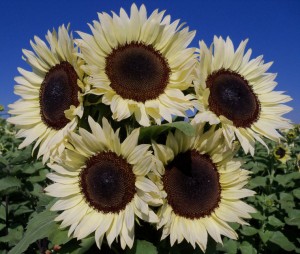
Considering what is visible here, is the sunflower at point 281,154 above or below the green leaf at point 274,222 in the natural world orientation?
above

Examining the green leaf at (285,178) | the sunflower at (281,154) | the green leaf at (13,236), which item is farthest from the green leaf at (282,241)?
the green leaf at (13,236)

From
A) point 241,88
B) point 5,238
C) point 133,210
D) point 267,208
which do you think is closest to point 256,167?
point 267,208

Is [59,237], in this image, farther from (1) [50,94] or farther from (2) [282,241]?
(2) [282,241]

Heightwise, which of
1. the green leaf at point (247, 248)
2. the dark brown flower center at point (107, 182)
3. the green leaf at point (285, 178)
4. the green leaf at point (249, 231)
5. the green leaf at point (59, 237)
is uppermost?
the green leaf at point (285, 178)

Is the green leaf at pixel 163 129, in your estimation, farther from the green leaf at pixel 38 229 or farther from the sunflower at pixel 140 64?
the green leaf at pixel 38 229

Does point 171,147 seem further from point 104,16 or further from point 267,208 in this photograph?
point 267,208

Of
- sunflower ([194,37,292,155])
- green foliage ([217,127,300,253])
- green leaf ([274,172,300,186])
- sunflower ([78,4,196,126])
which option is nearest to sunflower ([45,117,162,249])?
sunflower ([78,4,196,126])

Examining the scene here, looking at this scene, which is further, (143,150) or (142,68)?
(142,68)
